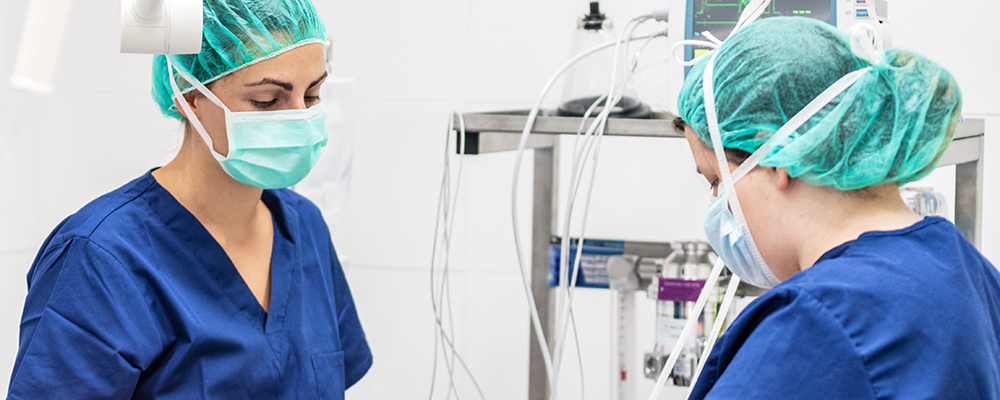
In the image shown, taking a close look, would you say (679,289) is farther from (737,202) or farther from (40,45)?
(40,45)

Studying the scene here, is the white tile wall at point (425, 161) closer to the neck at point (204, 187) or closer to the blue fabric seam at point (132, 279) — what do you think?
the neck at point (204, 187)

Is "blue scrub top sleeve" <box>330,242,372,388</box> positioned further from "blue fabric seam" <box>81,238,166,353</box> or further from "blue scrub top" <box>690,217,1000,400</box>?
"blue scrub top" <box>690,217,1000,400</box>

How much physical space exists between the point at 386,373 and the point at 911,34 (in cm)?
145

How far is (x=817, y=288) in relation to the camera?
2.29 feet

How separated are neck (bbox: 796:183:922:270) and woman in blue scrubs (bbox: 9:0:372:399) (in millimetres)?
667

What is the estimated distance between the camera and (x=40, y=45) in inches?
63.9

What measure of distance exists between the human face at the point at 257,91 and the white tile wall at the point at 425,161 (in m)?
0.70

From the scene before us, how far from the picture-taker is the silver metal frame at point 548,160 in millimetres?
1199

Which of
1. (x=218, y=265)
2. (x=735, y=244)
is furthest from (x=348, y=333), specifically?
(x=735, y=244)

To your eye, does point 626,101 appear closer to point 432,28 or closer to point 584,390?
point 432,28

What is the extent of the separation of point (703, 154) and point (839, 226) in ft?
0.55

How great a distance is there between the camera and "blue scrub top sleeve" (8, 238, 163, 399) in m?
0.88

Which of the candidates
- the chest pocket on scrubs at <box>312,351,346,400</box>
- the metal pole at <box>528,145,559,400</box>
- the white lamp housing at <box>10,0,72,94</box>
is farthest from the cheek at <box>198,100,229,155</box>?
the white lamp housing at <box>10,0,72,94</box>

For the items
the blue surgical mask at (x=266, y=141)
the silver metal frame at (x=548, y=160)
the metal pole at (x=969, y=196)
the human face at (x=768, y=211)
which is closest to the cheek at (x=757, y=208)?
the human face at (x=768, y=211)
